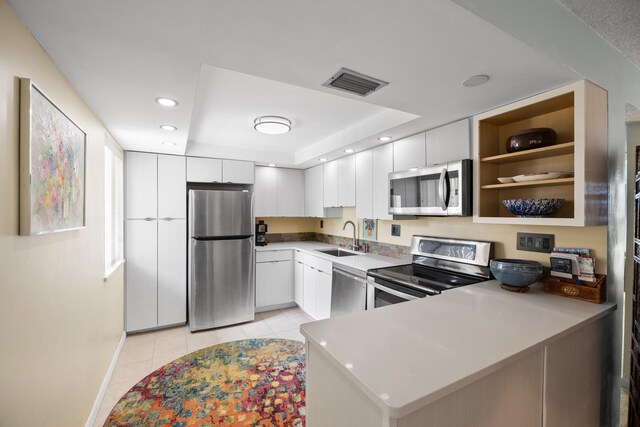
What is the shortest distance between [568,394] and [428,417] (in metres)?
1.00

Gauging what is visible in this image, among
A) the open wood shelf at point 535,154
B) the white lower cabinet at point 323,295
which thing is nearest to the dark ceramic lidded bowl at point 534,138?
the open wood shelf at point 535,154

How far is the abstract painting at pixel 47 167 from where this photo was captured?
1104mm

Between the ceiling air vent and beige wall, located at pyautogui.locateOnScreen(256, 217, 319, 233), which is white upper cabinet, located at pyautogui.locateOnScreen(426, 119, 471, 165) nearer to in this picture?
the ceiling air vent

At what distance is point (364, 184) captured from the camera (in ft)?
10.8

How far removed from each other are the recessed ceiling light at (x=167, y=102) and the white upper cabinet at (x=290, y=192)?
2588mm

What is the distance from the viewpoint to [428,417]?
0.85 meters

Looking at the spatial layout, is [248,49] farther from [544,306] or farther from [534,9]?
[544,306]

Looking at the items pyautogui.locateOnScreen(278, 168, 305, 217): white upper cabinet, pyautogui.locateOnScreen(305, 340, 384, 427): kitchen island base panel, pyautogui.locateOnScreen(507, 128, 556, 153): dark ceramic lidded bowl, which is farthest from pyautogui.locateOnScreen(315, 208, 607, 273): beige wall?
pyautogui.locateOnScreen(305, 340, 384, 427): kitchen island base panel

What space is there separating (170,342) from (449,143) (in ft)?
11.3

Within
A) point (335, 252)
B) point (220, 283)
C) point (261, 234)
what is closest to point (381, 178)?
point (335, 252)

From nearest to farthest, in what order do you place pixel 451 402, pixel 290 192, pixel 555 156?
pixel 451 402
pixel 555 156
pixel 290 192

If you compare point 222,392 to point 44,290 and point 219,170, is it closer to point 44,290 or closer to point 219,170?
point 44,290

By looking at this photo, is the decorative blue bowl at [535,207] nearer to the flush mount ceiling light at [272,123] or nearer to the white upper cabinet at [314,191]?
the flush mount ceiling light at [272,123]

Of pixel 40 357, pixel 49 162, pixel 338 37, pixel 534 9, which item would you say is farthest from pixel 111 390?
pixel 534 9
